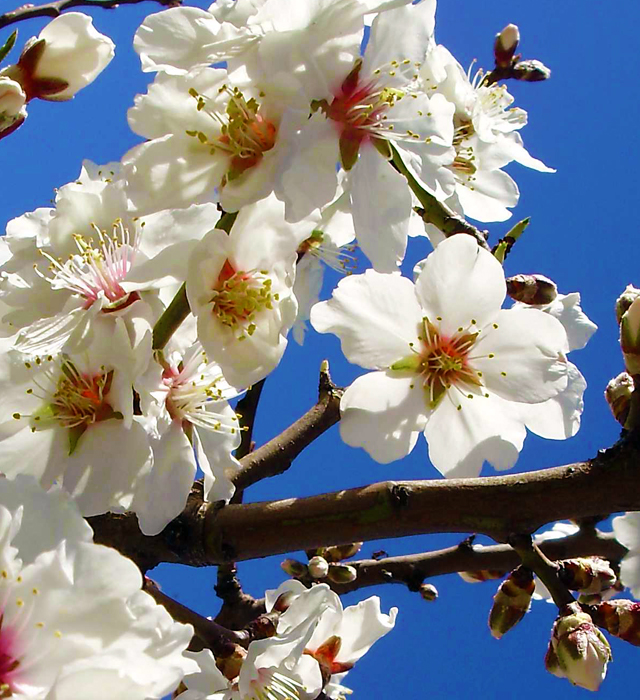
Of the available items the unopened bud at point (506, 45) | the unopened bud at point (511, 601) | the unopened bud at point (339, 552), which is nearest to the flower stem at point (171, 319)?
the unopened bud at point (511, 601)

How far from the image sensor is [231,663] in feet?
3.79

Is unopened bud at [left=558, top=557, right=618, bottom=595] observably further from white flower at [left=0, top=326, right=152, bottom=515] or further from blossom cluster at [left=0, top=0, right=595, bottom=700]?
white flower at [left=0, top=326, right=152, bottom=515]

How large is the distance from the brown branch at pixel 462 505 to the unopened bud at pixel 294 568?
70 cm

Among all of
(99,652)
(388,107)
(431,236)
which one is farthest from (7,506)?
(431,236)

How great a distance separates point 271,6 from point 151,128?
0.20m

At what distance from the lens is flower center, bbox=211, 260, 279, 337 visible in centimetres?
94

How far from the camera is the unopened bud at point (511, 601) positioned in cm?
112

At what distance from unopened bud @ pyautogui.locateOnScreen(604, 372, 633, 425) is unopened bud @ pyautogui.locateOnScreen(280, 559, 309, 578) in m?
0.81

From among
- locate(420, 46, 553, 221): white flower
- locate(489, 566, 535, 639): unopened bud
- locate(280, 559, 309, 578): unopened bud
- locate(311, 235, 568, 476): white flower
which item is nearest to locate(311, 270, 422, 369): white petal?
locate(311, 235, 568, 476): white flower

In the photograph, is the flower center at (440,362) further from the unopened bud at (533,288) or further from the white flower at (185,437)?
the white flower at (185,437)

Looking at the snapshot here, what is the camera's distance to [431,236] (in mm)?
1254

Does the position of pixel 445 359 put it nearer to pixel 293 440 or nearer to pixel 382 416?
pixel 382 416

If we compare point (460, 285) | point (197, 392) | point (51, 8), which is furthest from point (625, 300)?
point (51, 8)

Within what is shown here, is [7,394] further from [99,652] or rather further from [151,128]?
[99,652]
